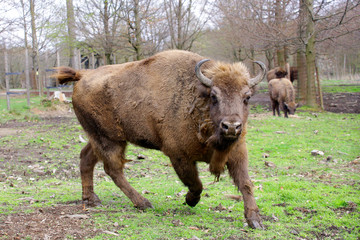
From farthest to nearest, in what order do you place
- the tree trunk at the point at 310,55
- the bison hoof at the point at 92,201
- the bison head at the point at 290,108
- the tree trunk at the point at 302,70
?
the tree trunk at the point at 302,70 < the bison head at the point at 290,108 < the tree trunk at the point at 310,55 < the bison hoof at the point at 92,201

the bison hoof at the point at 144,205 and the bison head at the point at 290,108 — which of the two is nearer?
the bison hoof at the point at 144,205

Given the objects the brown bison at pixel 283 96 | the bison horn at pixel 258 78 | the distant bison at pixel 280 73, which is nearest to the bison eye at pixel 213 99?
the bison horn at pixel 258 78

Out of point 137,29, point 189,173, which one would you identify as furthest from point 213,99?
point 137,29

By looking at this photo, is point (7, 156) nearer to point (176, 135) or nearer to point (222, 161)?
point (176, 135)

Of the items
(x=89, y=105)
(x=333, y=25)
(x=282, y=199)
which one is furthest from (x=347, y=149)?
(x=333, y=25)

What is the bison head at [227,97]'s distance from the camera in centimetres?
413

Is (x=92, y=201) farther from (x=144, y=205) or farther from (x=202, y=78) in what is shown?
(x=202, y=78)

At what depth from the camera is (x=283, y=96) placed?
17.7m

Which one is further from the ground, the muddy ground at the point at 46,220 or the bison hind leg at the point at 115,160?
the bison hind leg at the point at 115,160

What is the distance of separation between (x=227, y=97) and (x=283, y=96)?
46.2 ft

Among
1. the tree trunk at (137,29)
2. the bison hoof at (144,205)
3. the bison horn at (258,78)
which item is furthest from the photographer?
the tree trunk at (137,29)

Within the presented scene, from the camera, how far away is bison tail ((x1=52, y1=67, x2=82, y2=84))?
614cm

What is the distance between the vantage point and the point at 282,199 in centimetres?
546

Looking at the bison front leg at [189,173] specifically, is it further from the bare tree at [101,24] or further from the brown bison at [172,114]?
the bare tree at [101,24]
